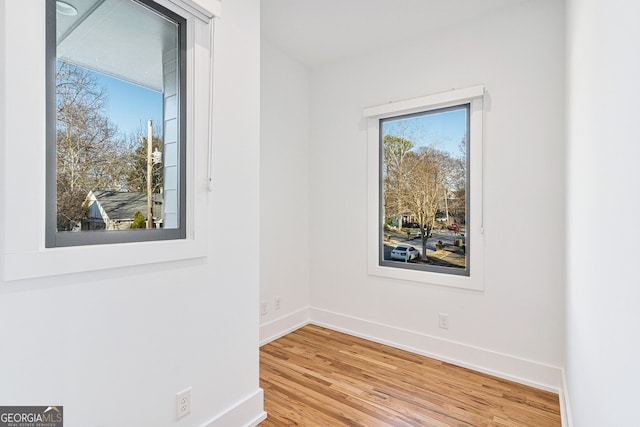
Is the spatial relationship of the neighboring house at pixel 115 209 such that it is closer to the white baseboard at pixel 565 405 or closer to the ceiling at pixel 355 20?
the ceiling at pixel 355 20

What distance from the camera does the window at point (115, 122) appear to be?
1.19 meters

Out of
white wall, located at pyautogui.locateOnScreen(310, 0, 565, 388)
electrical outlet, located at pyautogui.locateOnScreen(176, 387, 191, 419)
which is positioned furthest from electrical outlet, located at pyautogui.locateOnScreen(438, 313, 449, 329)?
electrical outlet, located at pyautogui.locateOnScreen(176, 387, 191, 419)

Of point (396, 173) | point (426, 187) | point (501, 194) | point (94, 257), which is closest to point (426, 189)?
point (426, 187)

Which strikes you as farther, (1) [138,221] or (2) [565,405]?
(2) [565,405]

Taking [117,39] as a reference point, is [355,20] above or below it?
above

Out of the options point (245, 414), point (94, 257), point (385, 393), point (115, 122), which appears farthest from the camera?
point (385, 393)

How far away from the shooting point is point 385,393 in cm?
214

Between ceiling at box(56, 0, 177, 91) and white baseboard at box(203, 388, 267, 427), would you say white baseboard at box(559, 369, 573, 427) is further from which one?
ceiling at box(56, 0, 177, 91)

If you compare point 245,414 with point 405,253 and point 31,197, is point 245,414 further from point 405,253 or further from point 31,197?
point 405,253

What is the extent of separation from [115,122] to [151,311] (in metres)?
0.82

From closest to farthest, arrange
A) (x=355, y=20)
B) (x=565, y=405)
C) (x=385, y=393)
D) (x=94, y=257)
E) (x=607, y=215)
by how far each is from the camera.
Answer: (x=607, y=215)
(x=94, y=257)
(x=565, y=405)
(x=385, y=393)
(x=355, y=20)

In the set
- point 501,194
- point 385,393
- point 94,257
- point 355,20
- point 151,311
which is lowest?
point 385,393

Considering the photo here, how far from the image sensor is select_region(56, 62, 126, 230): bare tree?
1198 millimetres

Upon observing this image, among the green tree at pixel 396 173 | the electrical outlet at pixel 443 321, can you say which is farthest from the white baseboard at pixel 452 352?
the green tree at pixel 396 173
